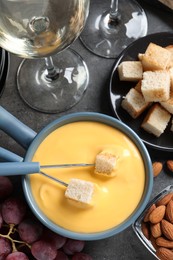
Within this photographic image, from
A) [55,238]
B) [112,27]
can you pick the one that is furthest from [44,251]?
[112,27]

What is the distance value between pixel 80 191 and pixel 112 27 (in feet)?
1.55

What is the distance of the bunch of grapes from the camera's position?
1016 mm

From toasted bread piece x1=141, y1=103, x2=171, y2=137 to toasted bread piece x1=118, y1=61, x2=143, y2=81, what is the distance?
2.9 inches

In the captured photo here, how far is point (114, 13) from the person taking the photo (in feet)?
4.17

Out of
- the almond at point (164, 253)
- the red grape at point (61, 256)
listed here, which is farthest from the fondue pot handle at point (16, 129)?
the almond at point (164, 253)

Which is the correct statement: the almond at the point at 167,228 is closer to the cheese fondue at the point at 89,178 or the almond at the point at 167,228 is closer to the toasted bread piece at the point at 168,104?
the cheese fondue at the point at 89,178

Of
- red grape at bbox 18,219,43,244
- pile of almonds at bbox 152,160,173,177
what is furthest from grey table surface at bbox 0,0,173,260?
red grape at bbox 18,219,43,244

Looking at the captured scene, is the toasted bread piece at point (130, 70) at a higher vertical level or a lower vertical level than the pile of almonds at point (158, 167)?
higher

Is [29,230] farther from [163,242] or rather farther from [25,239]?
[163,242]

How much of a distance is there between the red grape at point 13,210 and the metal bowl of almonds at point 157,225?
8.5 inches

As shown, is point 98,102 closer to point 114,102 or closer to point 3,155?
point 114,102

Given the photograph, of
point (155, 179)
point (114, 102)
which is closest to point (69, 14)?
point (114, 102)

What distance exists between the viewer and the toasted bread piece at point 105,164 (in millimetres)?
982

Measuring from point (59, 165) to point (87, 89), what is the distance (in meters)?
0.27
